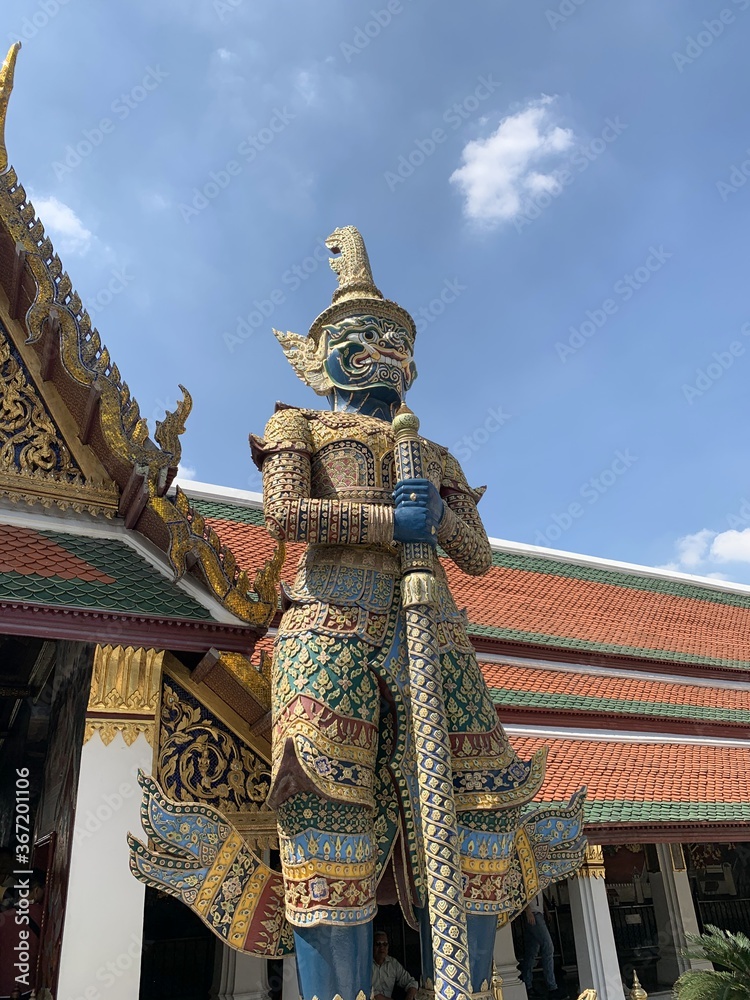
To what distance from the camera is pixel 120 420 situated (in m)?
3.96

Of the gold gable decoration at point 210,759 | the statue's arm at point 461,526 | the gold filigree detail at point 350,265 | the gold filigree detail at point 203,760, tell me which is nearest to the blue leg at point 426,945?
the gold gable decoration at point 210,759

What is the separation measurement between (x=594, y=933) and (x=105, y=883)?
4862 mm

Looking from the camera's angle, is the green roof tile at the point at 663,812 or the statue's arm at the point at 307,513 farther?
the green roof tile at the point at 663,812

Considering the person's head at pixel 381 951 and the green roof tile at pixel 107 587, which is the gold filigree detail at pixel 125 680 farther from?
the person's head at pixel 381 951

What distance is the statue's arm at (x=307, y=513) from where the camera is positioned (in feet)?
10.6

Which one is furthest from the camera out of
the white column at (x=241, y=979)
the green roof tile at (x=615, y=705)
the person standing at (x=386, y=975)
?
the green roof tile at (x=615, y=705)

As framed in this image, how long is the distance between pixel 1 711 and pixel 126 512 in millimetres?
2798

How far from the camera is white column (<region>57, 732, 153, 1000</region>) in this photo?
3.06 metres

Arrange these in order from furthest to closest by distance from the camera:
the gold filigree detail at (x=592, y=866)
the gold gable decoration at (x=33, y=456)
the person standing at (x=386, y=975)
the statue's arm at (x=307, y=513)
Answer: the gold filigree detail at (x=592, y=866) → the person standing at (x=386, y=975) → the gold gable decoration at (x=33, y=456) → the statue's arm at (x=307, y=513)

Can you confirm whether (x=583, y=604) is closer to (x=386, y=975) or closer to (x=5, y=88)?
(x=386, y=975)

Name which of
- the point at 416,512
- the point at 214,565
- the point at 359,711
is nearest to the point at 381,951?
the point at 359,711

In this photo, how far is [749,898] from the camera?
34.6 ft

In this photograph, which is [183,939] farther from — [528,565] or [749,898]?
[749,898]

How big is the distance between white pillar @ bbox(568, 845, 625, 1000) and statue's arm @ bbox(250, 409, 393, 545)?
180 inches
